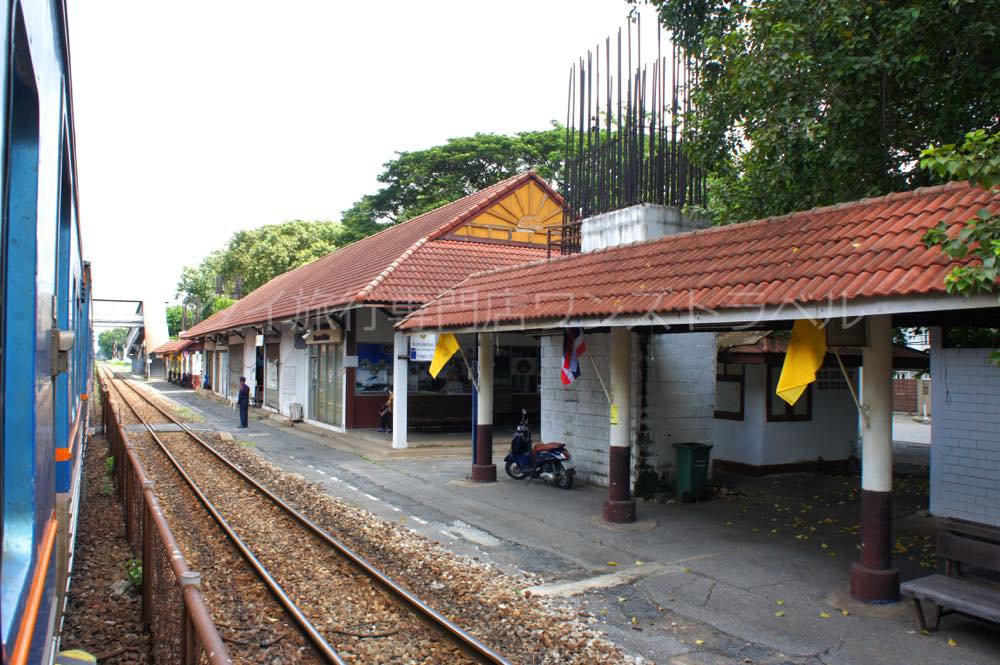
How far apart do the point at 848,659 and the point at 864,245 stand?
12.2 feet

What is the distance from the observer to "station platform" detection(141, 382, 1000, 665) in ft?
19.1

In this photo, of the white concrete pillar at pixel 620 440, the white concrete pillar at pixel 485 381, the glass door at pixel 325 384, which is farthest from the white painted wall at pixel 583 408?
the glass door at pixel 325 384

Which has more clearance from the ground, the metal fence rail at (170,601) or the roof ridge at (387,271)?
the roof ridge at (387,271)

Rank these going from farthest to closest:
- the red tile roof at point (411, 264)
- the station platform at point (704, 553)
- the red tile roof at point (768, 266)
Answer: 1. the red tile roof at point (411, 264)
2. the red tile roof at point (768, 266)
3. the station platform at point (704, 553)

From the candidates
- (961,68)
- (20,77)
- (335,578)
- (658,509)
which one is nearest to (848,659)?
(335,578)

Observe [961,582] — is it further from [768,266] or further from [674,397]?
[674,397]

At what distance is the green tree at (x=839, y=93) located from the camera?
9383 mm

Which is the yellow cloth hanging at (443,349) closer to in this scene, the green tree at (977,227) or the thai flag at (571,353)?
the thai flag at (571,353)

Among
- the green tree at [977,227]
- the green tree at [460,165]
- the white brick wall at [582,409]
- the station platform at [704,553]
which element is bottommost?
the station platform at [704,553]

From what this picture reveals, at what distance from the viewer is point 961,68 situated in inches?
375

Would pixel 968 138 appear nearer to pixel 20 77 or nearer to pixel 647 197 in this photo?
pixel 20 77

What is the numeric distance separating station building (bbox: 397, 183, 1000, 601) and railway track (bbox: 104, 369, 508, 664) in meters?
3.78

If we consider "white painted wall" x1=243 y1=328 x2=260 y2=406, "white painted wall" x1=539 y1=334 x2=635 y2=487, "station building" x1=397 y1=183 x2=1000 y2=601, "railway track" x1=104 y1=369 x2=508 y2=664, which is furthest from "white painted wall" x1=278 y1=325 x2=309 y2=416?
"railway track" x1=104 y1=369 x2=508 y2=664

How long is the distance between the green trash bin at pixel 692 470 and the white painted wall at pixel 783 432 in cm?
279
